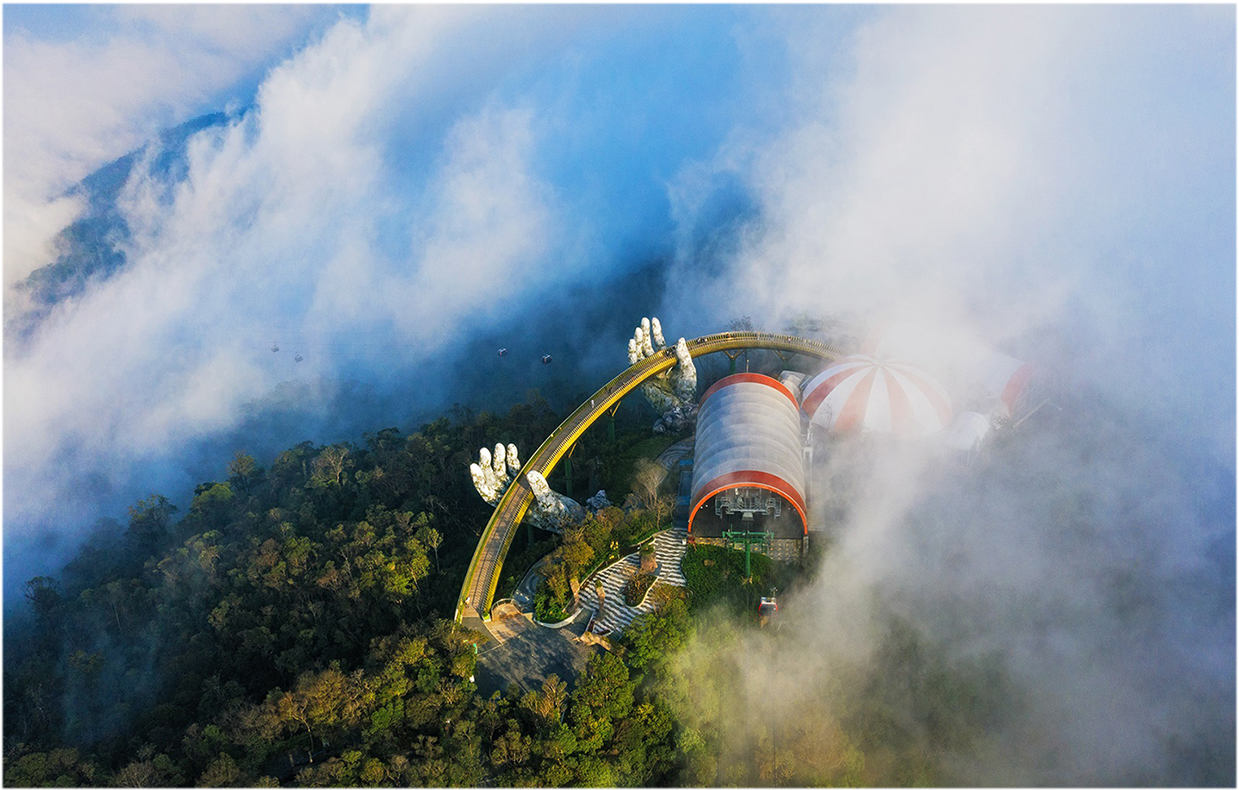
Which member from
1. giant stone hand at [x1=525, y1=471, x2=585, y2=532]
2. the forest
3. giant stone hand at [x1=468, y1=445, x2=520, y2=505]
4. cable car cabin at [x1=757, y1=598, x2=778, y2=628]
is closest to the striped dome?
the forest

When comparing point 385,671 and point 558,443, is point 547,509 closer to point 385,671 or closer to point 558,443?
point 558,443

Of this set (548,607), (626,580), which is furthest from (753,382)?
(548,607)

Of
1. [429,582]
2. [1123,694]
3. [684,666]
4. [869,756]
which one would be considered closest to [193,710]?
[429,582]

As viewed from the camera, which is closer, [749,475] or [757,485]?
[757,485]

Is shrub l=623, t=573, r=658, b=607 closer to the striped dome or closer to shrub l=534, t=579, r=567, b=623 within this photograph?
shrub l=534, t=579, r=567, b=623

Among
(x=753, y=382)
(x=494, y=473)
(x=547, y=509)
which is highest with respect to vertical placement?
(x=753, y=382)

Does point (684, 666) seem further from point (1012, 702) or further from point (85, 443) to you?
point (85, 443)
